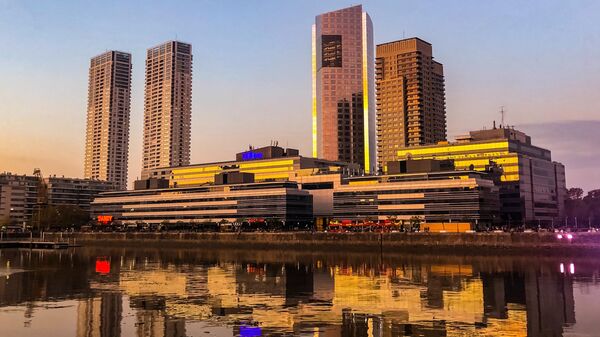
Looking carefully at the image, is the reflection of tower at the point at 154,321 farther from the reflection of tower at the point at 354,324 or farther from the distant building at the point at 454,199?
the distant building at the point at 454,199

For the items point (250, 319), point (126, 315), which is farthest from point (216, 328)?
point (126, 315)

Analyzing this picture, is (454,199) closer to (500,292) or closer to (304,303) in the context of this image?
(500,292)

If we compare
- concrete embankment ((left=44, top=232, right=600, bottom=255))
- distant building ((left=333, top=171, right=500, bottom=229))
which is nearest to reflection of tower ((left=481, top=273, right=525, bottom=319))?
concrete embankment ((left=44, top=232, right=600, bottom=255))

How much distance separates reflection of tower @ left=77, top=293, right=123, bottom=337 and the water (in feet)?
0.33

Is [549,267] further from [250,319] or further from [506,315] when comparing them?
[250,319]

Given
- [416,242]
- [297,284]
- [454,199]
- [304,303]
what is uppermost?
[454,199]

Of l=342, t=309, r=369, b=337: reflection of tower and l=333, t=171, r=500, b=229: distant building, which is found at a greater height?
l=333, t=171, r=500, b=229: distant building

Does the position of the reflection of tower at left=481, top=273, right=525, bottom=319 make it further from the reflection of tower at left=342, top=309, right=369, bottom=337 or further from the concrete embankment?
the concrete embankment

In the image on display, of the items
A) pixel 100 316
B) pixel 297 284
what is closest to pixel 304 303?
pixel 297 284

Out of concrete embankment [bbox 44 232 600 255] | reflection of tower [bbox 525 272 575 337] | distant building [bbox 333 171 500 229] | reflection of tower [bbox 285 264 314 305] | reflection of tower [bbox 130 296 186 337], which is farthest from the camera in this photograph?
distant building [bbox 333 171 500 229]

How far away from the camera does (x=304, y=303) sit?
5469 cm

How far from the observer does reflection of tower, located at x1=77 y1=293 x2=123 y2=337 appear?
4131 cm

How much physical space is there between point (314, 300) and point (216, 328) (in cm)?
1711

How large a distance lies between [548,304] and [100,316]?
40.9 m
